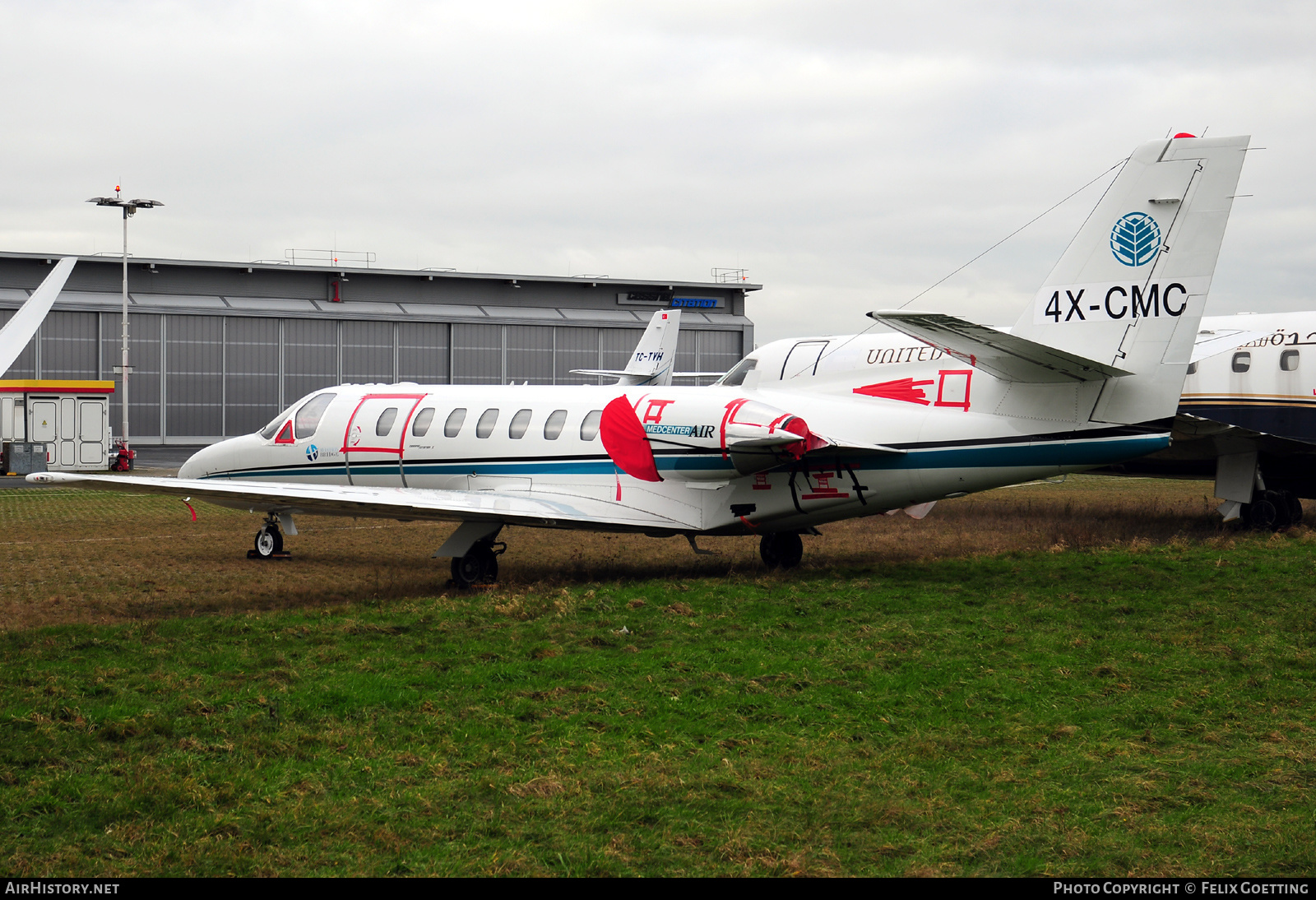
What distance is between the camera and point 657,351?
139ft

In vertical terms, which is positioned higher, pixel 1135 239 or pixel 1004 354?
pixel 1135 239

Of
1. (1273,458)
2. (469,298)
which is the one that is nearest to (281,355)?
(469,298)

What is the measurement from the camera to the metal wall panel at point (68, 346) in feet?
169

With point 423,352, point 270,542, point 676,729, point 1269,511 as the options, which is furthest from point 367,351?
point 676,729

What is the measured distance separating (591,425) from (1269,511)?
13.1 meters

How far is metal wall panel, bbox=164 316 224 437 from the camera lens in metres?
53.2

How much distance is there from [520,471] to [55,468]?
36791 millimetres

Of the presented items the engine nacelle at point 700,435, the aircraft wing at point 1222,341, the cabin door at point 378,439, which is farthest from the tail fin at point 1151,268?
the cabin door at point 378,439

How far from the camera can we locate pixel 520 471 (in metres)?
16.6

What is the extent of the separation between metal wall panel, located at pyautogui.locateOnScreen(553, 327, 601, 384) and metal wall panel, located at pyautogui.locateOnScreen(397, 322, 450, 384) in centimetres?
605

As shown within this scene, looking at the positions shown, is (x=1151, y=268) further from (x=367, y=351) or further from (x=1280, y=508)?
(x=367, y=351)

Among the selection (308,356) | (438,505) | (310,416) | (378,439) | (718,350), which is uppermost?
(718,350)

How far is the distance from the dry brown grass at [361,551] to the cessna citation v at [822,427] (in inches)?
44.7

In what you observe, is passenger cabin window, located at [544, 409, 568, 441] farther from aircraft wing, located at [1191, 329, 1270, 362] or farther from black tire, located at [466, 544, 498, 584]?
aircraft wing, located at [1191, 329, 1270, 362]
